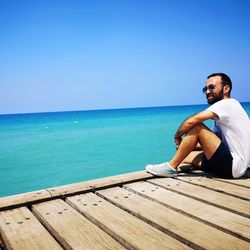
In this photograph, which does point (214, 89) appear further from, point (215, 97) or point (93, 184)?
point (93, 184)

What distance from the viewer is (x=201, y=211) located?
2.09 m

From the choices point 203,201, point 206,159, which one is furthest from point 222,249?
point 206,159

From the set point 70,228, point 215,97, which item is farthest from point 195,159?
point 70,228

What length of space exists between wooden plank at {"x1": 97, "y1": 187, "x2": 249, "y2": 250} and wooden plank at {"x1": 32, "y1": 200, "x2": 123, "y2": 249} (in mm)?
394

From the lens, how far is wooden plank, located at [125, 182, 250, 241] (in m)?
1.77

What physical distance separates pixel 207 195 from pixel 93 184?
118 centimetres

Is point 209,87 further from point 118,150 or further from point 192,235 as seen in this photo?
point 118,150

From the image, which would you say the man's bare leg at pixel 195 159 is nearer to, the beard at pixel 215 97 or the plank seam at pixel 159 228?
the beard at pixel 215 97

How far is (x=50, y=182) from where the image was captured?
9828 mm

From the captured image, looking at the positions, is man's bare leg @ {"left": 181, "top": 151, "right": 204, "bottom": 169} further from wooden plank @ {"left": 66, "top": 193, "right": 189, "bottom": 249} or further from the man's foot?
wooden plank @ {"left": 66, "top": 193, "right": 189, "bottom": 249}

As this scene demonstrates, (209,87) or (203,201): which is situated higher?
(209,87)

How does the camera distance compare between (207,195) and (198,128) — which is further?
(198,128)

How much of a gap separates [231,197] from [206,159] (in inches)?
37.1

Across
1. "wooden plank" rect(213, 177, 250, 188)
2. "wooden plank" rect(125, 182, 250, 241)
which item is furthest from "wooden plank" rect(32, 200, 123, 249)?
"wooden plank" rect(213, 177, 250, 188)
